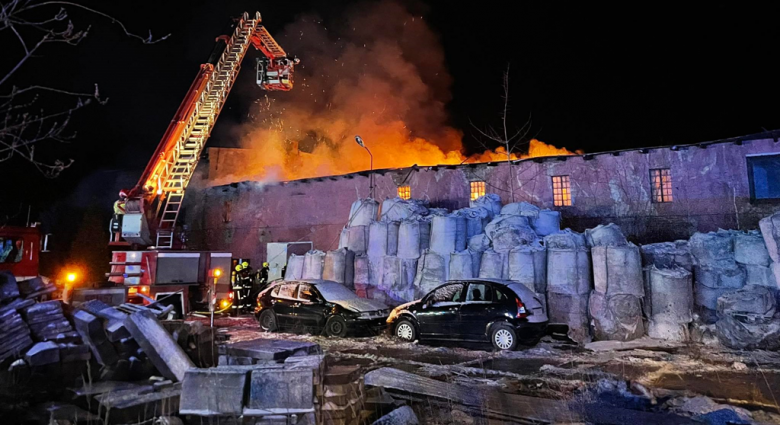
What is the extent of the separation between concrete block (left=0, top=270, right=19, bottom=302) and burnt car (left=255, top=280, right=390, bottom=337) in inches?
220

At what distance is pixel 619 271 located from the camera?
985cm

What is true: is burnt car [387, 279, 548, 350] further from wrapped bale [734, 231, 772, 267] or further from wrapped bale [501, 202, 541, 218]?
wrapped bale [734, 231, 772, 267]

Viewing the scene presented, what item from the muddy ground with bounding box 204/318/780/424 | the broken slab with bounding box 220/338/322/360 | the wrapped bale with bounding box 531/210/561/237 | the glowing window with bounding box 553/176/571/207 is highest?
the glowing window with bounding box 553/176/571/207

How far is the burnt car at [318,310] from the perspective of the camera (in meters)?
10.7

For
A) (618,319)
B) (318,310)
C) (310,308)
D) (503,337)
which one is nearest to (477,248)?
(503,337)

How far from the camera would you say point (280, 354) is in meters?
5.41

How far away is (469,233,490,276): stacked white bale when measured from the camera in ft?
38.5

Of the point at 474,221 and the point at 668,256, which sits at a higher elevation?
the point at 474,221

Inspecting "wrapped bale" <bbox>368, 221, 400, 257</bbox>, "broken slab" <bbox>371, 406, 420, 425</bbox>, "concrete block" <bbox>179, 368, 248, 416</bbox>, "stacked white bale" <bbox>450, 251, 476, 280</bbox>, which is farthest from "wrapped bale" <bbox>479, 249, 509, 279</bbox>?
"concrete block" <bbox>179, 368, 248, 416</bbox>

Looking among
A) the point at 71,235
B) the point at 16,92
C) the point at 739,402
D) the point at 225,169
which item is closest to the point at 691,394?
the point at 739,402

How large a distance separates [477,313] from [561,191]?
340 inches

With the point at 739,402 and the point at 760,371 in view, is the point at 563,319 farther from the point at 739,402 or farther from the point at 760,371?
the point at 739,402

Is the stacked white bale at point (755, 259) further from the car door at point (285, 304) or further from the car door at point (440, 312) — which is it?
the car door at point (285, 304)

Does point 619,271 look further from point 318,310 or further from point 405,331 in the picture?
point 318,310
